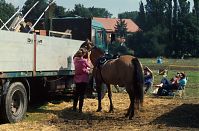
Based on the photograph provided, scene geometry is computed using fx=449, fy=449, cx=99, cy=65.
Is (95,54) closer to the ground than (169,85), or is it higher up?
higher up

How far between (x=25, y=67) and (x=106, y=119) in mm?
2586

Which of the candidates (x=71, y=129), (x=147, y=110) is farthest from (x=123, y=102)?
(x=71, y=129)

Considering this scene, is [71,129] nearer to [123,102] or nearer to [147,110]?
[147,110]

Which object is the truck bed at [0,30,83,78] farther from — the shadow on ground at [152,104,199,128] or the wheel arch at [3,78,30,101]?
the shadow on ground at [152,104,199,128]

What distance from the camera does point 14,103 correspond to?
37.8 ft

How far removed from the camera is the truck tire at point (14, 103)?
10.7m

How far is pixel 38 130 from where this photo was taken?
33.3ft

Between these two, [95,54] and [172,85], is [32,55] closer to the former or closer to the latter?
[95,54]

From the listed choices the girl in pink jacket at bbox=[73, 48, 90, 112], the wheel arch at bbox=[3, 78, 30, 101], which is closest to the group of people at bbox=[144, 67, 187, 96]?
the girl in pink jacket at bbox=[73, 48, 90, 112]

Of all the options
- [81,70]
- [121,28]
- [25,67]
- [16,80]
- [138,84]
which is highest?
[121,28]

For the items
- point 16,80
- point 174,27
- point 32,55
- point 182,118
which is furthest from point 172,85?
point 174,27

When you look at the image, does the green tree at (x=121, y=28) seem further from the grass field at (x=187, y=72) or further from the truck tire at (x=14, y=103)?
the truck tire at (x=14, y=103)

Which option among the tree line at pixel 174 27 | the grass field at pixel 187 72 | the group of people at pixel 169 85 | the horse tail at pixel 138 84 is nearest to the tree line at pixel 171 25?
the tree line at pixel 174 27

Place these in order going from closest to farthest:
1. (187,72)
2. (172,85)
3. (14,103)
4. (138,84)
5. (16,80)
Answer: (16,80)
(14,103)
(138,84)
(172,85)
(187,72)
